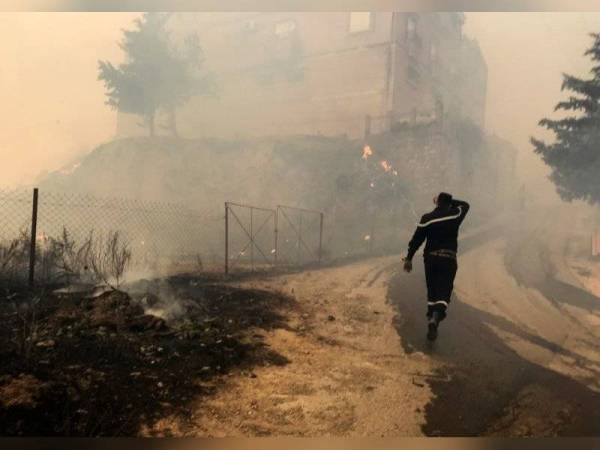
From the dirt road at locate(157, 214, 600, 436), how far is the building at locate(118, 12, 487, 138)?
3.44 metres

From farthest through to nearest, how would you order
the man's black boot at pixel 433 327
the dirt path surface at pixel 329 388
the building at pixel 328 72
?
the building at pixel 328 72 < the man's black boot at pixel 433 327 < the dirt path surface at pixel 329 388

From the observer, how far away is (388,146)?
1131 centimetres

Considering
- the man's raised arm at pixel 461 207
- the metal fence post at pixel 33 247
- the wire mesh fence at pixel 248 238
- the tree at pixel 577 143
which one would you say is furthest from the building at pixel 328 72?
the wire mesh fence at pixel 248 238

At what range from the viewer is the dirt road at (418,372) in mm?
3691

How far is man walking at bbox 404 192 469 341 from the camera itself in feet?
16.0

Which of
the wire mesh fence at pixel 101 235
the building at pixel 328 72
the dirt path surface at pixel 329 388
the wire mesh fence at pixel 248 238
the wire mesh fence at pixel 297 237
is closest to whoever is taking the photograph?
the dirt path surface at pixel 329 388

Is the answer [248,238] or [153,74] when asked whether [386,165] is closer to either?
[248,238]

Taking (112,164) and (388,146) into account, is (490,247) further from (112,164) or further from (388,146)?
(112,164)

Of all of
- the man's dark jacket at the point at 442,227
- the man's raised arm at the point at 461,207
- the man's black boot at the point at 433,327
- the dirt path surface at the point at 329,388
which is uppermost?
the man's raised arm at the point at 461,207

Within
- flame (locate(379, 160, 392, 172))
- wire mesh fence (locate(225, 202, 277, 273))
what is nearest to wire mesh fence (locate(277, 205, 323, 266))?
wire mesh fence (locate(225, 202, 277, 273))

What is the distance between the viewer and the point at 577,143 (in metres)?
6.15

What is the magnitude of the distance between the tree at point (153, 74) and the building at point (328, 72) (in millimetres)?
209

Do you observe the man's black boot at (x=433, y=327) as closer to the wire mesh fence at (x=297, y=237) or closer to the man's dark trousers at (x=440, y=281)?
the man's dark trousers at (x=440, y=281)

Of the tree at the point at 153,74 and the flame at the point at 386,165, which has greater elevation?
the tree at the point at 153,74
